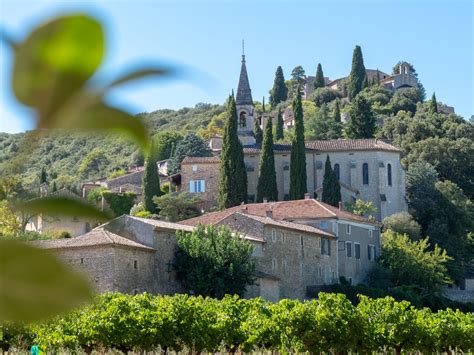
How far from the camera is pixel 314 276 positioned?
5141cm

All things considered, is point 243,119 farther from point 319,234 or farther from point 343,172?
point 319,234

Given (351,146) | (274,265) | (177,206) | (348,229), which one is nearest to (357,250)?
(348,229)

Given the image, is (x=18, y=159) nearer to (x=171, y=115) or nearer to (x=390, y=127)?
(x=390, y=127)

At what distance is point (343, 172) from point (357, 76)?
54.6 metres

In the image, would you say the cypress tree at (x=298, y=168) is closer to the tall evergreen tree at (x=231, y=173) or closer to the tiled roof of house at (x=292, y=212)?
the tall evergreen tree at (x=231, y=173)

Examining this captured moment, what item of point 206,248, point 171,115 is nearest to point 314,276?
point 206,248

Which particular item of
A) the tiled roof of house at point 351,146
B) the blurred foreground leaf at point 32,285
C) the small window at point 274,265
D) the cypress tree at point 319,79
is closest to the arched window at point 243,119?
the tiled roof of house at point 351,146

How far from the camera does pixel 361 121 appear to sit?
8475 cm

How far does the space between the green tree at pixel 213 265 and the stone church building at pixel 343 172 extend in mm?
24570

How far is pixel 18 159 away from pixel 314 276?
50860mm

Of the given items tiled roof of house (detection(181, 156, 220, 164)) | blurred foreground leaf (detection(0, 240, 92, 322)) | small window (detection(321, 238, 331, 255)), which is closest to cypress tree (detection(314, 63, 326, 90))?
tiled roof of house (detection(181, 156, 220, 164))

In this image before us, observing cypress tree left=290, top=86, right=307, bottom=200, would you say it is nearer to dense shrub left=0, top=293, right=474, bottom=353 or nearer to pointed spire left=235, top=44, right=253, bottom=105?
pointed spire left=235, top=44, right=253, bottom=105

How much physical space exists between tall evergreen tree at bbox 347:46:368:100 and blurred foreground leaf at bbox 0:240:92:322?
4838 inches

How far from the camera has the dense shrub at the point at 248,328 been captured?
29312mm
